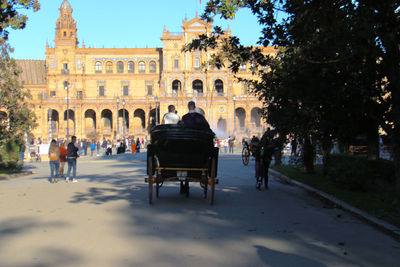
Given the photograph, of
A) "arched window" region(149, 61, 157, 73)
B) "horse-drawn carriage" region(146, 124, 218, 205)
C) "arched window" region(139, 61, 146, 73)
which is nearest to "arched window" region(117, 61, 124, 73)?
"arched window" region(139, 61, 146, 73)

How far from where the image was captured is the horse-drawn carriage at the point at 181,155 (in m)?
9.90

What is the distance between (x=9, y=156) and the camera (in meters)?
23.1

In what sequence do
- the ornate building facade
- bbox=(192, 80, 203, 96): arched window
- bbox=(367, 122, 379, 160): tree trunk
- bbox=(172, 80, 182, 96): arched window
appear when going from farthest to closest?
bbox=(192, 80, 203, 96): arched window < bbox=(172, 80, 182, 96): arched window < the ornate building facade < bbox=(367, 122, 379, 160): tree trunk

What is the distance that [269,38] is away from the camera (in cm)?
1177

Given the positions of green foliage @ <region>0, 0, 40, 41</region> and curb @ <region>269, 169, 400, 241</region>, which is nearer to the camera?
curb @ <region>269, 169, 400, 241</region>

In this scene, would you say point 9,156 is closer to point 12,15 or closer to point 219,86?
point 12,15

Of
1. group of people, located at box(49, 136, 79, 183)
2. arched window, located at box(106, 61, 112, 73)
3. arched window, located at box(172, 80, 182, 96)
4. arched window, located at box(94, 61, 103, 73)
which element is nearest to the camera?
group of people, located at box(49, 136, 79, 183)

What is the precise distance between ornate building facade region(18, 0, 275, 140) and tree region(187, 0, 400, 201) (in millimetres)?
57092

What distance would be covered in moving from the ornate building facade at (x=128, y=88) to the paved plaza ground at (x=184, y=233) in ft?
199

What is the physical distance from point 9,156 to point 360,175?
17.7 m

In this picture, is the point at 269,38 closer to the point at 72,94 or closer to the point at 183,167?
the point at 183,167

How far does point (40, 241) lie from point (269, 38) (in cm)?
776

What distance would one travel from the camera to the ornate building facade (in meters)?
74.6

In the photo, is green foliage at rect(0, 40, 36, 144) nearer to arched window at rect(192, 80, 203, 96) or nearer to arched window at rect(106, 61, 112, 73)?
arched window at rect(192, 80, 203, 96)
